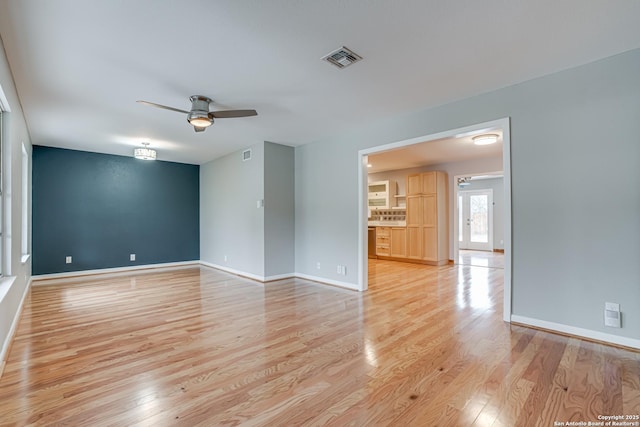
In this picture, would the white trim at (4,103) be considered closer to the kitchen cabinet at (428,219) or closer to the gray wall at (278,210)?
the gray wall at (278,210)

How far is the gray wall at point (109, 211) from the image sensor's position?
5.76 meters

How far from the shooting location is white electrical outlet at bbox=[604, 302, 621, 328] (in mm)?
2576

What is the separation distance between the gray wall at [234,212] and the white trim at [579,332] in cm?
388

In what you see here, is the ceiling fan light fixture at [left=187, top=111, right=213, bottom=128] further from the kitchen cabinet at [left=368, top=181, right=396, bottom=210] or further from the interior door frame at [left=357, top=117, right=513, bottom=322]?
the kitchen cabinet at [left=368, top=181, right=396, bottom=210]

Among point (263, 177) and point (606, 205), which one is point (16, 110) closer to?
point (263, 177)

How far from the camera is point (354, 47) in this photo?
8.11ft

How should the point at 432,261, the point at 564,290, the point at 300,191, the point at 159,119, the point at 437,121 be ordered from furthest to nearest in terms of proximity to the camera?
the point at 432,261, the point at 300,191, the point at 159,119, the point at 437,121, the point at 564,290

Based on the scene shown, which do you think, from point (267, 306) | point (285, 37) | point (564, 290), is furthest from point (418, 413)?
point (285, 37)

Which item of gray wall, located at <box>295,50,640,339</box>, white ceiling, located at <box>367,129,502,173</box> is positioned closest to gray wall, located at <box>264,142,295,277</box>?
white ceiling, located at <box>367,129,502,173</box>

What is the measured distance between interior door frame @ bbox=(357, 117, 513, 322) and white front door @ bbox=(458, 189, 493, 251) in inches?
280

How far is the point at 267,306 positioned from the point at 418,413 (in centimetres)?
249

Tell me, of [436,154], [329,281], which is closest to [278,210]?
[329,281]

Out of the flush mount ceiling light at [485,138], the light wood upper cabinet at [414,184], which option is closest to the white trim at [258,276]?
the light wood upper cabinet at [414,184]

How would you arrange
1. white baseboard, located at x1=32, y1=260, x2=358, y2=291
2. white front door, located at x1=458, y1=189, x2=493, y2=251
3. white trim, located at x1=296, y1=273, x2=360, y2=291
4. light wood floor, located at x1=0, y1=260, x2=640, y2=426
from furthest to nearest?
white front door, located at x1=458, y1=189, x2=493, y2=251 → white baseboard, located at x1=32, y1=260, x2=358, y2=291 → white trim, located at x1=296, y1=273, x2=360, y2=291 → light wood floor, located at x1=0, y1=260, x2=640, y2=426
